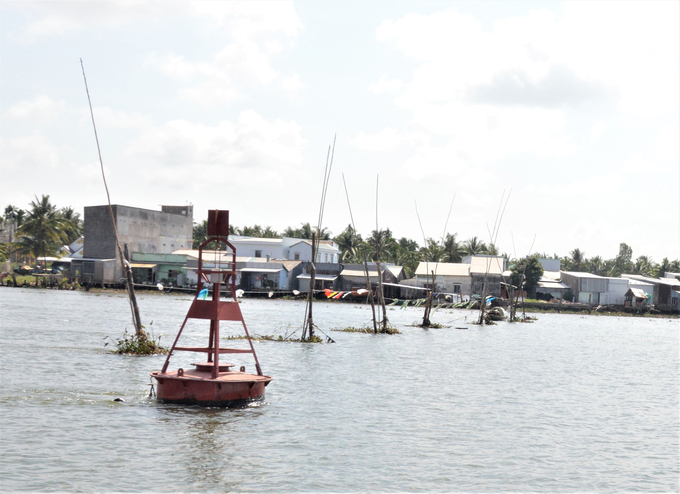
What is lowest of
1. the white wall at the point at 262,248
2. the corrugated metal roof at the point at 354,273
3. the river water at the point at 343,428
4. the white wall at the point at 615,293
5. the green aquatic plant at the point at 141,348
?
the river water at the point at 343,428

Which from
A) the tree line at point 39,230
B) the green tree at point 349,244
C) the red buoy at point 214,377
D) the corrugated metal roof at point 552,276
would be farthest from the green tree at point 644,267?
the red buoy at point 214,377

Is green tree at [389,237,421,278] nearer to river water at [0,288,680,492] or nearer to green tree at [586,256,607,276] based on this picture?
green tree at [586,256,607,276]

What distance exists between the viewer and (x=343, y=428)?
53.3ft

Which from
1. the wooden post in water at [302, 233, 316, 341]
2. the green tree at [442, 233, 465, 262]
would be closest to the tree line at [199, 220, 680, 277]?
the green tree at [442, 233, 465, 262]

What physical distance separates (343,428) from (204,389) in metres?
3.44

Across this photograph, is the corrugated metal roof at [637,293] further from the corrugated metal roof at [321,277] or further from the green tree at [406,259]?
the corrugated metal roof at [321,277]

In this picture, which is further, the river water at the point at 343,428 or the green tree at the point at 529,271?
the green tree at the point at 529,271

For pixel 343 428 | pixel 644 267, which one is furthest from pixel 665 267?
pixel 343 428

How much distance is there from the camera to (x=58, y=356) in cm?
2623

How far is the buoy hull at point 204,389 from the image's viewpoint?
55.3 ft

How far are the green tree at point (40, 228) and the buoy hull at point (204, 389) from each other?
8177cm

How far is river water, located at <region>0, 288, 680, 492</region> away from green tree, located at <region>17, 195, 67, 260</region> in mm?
64799

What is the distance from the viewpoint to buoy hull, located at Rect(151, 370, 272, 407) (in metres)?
16.9

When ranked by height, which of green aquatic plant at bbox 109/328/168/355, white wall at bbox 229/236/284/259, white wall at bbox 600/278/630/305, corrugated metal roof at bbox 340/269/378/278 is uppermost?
Result: white wall at bbox 229/236/284/259
